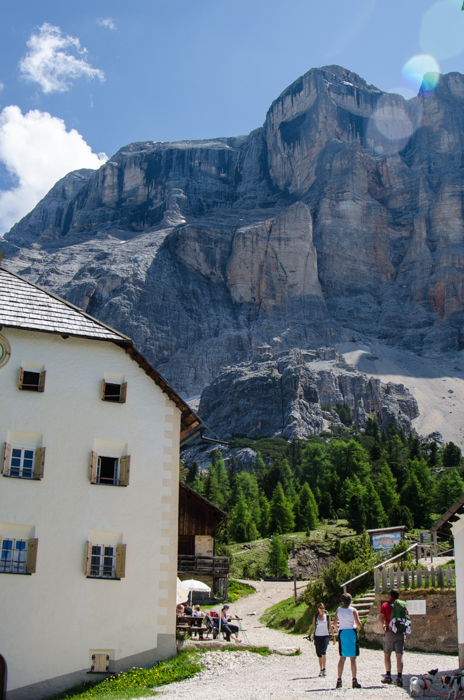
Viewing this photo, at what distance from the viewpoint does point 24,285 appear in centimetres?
2273

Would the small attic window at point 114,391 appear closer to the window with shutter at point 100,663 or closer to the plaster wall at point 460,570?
the window with shutter at point 100,663

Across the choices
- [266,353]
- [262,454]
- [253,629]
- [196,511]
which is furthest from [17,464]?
[266,353]

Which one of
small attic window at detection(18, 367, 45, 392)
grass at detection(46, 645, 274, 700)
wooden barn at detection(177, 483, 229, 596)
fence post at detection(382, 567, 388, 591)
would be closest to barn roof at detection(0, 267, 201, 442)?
small attic window at detection(18, 367, 45, 392)

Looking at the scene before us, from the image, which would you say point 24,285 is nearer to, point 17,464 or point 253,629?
point 17,464

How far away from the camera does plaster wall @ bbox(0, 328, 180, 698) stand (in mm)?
18203

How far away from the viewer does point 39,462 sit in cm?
1970

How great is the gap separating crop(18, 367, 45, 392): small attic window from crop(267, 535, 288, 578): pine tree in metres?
39.7

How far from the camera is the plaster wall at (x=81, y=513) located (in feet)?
59.7

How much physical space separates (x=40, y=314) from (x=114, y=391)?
3.15 meters

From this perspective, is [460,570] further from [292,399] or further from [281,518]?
[292,399]

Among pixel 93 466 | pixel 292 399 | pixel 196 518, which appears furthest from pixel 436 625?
pixel 292 399

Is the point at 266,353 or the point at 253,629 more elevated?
the point at 266,353

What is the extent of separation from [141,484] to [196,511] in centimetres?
1771

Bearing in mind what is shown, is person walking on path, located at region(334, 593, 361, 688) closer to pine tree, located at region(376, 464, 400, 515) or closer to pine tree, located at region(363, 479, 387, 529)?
pine tree, located at region(363, 479, 387, 529)
